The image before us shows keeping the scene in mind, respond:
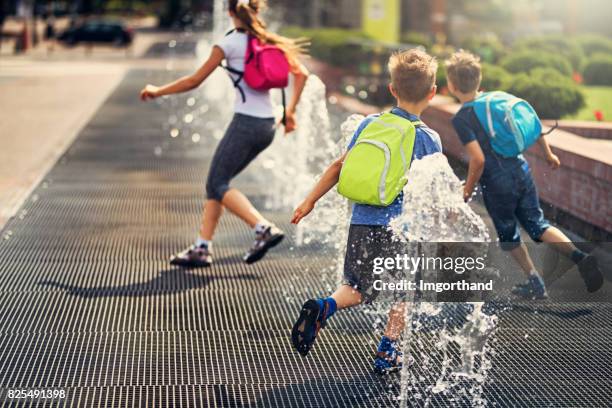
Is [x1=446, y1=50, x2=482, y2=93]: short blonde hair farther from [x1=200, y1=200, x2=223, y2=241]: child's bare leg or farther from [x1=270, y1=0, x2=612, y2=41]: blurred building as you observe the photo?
[x1=270, y1=0, x2=612, y2=41]: blurred building

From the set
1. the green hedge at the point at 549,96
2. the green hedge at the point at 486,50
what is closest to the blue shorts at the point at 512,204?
the green hedge at the point at 549,96

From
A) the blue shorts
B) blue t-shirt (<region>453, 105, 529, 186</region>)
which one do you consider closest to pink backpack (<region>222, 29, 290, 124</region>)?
blue t-shirt (<region>453, 105, 529, 186</region>)

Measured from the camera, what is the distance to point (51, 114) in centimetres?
2044

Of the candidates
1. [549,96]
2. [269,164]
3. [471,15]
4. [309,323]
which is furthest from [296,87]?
[471,15]

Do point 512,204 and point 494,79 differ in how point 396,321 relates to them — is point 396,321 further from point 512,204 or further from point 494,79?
point 494,79

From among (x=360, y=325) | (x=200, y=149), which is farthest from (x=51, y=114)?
(x=360, y=325)

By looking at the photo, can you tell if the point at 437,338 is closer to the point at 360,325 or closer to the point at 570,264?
the point at 360,325

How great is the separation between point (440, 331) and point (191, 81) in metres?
2.49

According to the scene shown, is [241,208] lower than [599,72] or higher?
higher

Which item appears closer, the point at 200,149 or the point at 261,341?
the point at 261,341

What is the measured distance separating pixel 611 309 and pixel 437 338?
1282mm

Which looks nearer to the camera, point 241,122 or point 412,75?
point 412,75

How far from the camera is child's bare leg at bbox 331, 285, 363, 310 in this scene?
18.5ft

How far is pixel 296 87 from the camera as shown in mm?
8242
